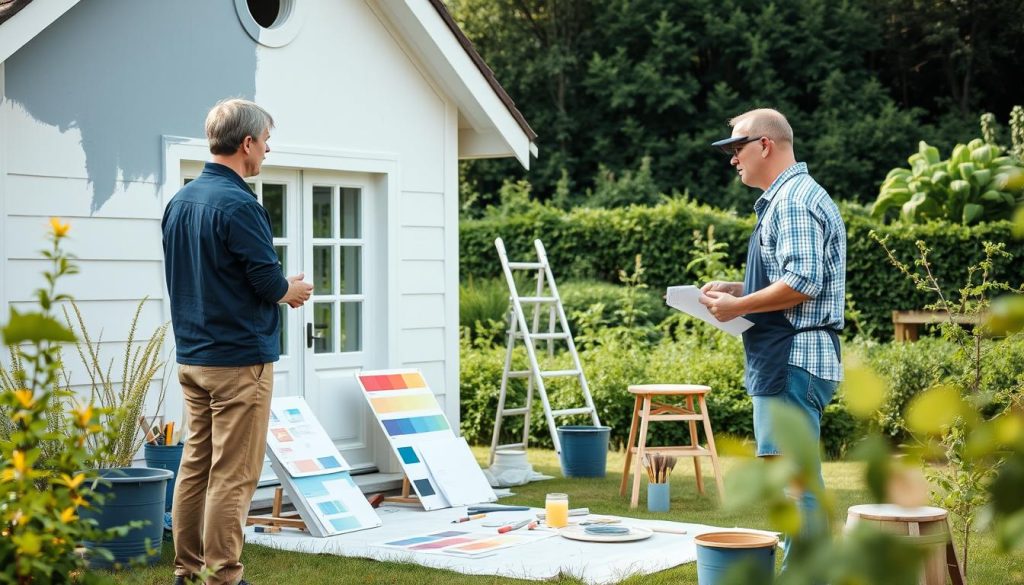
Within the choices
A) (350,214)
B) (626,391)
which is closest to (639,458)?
(626,391)

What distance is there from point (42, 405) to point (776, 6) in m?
23.6

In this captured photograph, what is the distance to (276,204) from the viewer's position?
7219 millimetres

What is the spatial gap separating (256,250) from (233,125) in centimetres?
51

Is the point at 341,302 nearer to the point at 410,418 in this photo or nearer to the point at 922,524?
the point at 410,418

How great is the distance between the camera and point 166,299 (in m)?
6.39

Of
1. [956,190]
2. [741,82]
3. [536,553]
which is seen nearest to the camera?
[536,553]

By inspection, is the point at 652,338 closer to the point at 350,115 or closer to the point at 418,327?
the point at 418,327

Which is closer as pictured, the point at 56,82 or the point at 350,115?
the point at 56,82

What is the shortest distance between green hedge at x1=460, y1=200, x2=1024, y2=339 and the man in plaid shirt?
7.52 meters

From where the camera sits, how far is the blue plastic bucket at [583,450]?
8125 mm

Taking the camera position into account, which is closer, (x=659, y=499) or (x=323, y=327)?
(x=659, y=499)

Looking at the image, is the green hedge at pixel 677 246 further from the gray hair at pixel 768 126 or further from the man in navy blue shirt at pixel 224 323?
the man in navy blue shirt at pixel 224 323

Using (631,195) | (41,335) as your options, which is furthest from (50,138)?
(631,195)

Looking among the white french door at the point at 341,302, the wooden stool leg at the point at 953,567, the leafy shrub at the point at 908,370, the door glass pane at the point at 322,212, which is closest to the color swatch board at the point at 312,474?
Answer: the white french door at the point at 341,302
